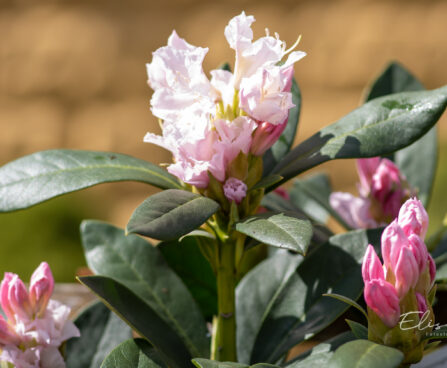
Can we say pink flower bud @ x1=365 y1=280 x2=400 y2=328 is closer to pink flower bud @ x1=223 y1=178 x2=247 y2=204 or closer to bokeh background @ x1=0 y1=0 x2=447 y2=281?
Answer: pink flower bud @ x1=223 y1=178 x2=247 y2=204

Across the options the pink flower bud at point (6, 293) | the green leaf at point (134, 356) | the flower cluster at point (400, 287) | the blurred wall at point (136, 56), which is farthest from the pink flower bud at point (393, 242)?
the blurred wall at point (136, 56)

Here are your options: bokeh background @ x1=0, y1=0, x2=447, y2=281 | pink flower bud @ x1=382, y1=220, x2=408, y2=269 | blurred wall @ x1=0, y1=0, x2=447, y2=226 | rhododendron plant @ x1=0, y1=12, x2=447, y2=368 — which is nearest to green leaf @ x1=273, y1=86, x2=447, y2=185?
rhododendron plant @ x1=0, y1=12, x2=447, y2=368

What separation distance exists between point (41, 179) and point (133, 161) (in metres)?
0.09

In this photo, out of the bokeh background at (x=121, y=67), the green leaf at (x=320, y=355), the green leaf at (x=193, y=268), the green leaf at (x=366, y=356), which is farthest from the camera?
the bokeh background at (x=121, y=67)

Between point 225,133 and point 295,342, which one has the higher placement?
point 225,133

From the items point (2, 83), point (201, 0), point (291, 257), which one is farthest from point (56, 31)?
point (291, 257)

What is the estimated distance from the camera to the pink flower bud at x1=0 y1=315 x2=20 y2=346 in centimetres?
59

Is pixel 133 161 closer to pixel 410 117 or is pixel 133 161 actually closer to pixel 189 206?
pixel 189 206

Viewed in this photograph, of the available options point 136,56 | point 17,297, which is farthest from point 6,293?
point 136,56

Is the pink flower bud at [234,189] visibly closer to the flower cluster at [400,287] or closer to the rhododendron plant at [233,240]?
the rhododendron plant at [233,240]

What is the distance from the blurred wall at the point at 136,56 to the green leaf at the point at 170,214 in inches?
119

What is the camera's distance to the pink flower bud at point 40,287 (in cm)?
60

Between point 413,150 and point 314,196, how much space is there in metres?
0.14

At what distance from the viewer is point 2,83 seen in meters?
4.08
